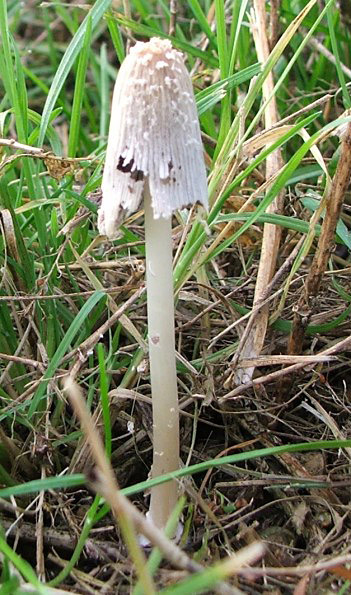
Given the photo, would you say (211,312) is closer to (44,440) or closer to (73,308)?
(73,308)

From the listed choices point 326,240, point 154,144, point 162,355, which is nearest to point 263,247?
point 326,240

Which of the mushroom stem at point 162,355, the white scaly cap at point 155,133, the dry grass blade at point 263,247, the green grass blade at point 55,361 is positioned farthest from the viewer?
the dry grass blade at point 263,247

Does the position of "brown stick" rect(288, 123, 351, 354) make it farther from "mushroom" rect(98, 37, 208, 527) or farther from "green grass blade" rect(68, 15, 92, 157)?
"green grass blade" rect(68, 15, 92, 157)

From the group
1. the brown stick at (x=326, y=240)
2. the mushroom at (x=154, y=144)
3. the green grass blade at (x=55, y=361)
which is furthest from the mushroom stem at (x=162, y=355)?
the brown stick at (x=326, y=240)

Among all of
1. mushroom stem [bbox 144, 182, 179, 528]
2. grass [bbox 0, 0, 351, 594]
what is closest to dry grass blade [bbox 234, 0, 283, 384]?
grass [bbox 0, 0, 351, 594]

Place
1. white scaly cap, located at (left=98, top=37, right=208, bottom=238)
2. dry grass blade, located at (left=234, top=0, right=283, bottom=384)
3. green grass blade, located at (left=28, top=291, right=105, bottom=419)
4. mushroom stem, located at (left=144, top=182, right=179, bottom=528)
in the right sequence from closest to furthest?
white scaly cap, located at (left=98, top=37, right=208, bottom=238)
mushroom stem, located at (left=144, top=182, right=179, bottom=528)
green grass blade, located at (left=28, top=291, right=105, bottom=419)
dry grass blade, located at (left=234, top=0, right=283, bottom=384)

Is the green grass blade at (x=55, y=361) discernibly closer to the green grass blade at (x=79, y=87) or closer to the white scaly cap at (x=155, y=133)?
the white scaly cap at (x=155, y=133)

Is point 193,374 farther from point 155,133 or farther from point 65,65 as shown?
point 65,65
